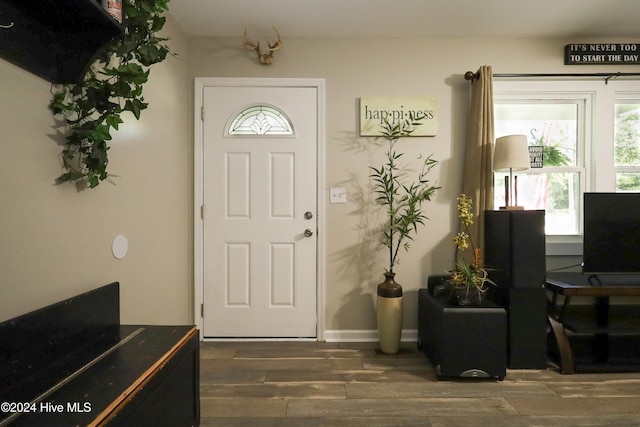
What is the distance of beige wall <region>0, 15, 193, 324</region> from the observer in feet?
3.80

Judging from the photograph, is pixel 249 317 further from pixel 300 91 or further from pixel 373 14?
pixel 373 14

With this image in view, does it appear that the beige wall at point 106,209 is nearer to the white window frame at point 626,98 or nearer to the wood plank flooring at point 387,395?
the wood plank flooring at point 387,395

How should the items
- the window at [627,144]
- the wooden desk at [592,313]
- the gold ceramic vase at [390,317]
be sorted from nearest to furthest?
the wooden desk at [592,313] → the gold ceramic vase at [390,317] → the window at [627,144]

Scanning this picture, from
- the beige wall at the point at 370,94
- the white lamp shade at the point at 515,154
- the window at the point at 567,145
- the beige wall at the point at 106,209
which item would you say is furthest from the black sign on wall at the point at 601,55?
the beige wall at the point at 106,209

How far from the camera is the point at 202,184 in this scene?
284 centimetres

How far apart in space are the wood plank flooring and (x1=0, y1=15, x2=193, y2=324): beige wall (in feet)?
2.40

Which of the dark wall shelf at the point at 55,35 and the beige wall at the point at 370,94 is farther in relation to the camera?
the beige wall at the point at 370,94

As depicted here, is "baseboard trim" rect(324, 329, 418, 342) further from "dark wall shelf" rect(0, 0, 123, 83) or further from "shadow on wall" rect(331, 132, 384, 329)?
"dark wall shelf" rect(0, 0, 123, 83)

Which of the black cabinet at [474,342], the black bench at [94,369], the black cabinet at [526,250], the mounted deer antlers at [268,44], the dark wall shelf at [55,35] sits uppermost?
→ the mounted deer antlers at [268,44]

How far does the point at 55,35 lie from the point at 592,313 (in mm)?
3785

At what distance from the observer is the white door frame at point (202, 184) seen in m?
2.81

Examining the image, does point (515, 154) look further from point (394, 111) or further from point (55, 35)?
point (55, 35)

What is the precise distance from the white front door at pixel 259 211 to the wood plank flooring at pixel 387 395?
1.18ft

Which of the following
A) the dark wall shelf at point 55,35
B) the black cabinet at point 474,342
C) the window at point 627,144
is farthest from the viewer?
the window at point 627,144
